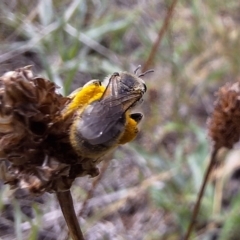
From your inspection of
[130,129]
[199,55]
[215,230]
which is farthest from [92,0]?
[130,129]

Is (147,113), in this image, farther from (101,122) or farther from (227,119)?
(101,122)

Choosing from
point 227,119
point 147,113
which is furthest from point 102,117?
point 147,113

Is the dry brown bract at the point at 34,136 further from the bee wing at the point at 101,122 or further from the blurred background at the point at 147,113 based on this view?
the blurred background at the point at 147,113

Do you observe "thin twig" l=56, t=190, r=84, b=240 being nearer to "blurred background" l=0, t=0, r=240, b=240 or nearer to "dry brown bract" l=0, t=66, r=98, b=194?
"dry brown bract" l=0, t=66, r=98, b=194

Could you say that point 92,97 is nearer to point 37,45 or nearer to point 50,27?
point 37,45

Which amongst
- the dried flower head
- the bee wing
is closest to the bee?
the bee wing
